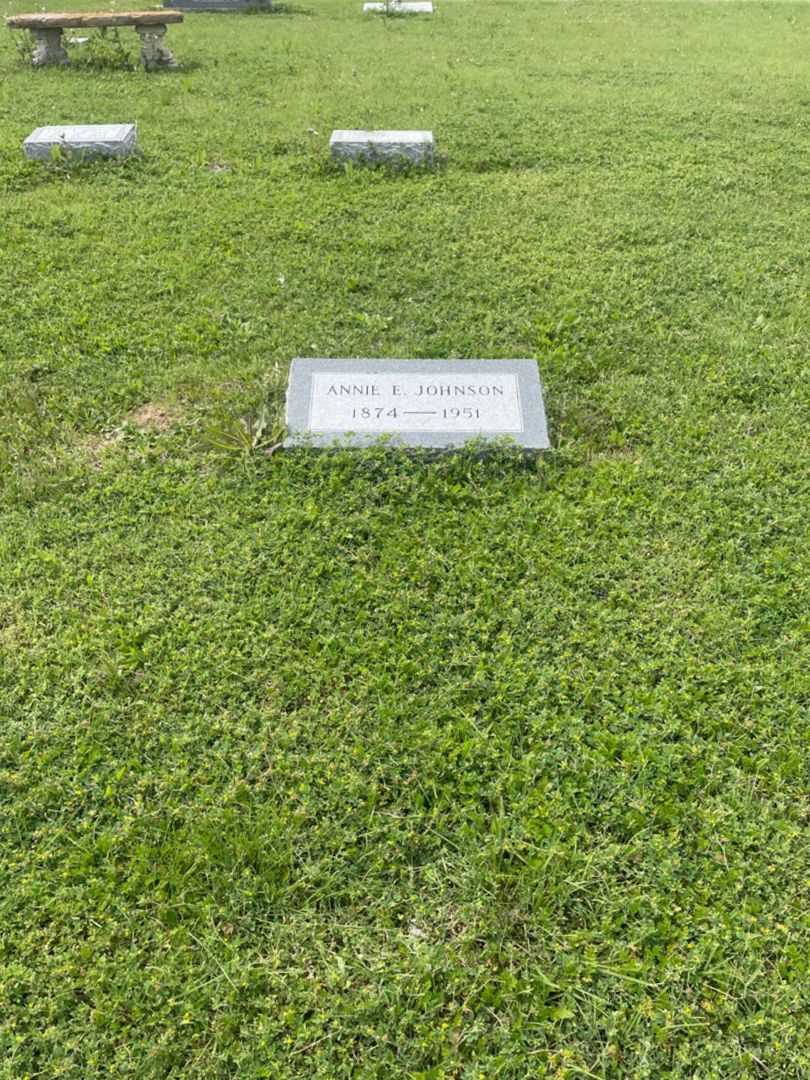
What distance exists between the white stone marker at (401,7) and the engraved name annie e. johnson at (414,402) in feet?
37.6

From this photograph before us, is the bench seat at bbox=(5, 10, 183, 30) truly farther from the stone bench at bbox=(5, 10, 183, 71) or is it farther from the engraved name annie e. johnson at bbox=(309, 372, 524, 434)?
the engraved name annie e. johnson at bbox=(309, 372, 524, 434)

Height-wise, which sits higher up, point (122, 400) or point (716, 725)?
point (122, 400)

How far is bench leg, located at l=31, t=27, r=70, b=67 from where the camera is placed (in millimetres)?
9164

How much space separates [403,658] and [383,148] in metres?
5.27

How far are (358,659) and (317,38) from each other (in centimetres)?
1127

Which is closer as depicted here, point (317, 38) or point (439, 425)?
point (439, 425)

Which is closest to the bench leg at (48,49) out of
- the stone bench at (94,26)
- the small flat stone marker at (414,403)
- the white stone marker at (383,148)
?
the stone bench at (94,26)

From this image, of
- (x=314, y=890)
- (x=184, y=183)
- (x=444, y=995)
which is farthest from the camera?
(x=184, y=183)

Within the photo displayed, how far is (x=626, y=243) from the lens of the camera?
18.0ft

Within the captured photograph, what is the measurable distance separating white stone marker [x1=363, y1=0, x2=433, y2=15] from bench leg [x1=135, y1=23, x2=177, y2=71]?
4.76 m

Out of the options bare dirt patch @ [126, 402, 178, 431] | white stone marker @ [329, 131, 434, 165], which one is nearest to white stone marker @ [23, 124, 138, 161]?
white stone marker @ [329, 131, 434, 165]

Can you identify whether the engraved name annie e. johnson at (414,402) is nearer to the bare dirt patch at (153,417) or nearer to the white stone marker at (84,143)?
the bare dirt patch at (153,417)

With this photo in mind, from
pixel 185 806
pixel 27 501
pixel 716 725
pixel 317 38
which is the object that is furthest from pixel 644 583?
pixel 317 38

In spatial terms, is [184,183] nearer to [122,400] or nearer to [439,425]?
[122,400]
